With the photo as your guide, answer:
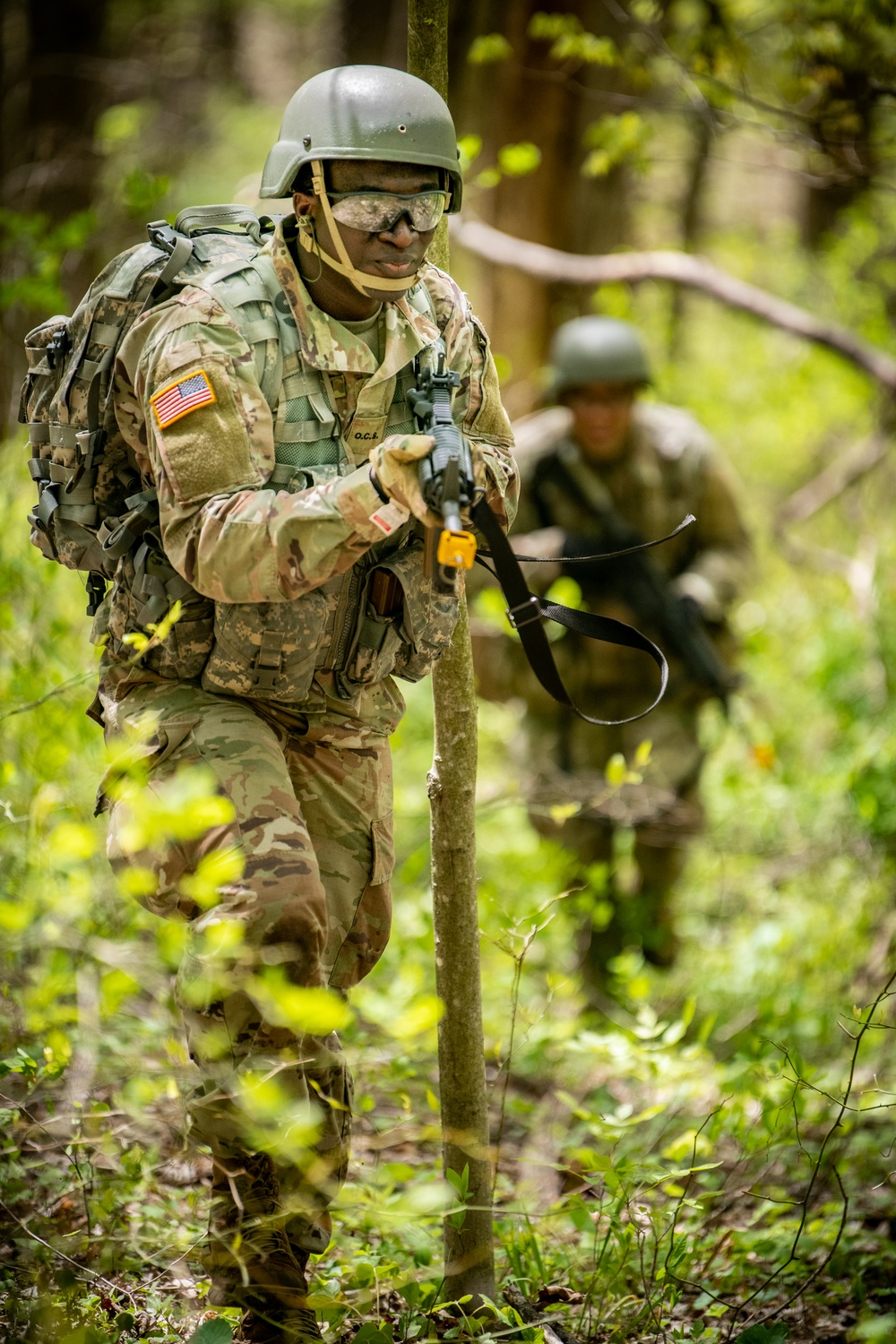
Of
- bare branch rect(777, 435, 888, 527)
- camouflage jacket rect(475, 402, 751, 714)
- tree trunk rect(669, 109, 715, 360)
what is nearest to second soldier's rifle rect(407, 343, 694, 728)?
camouflage jacket rect(475, 402, 751, 714)

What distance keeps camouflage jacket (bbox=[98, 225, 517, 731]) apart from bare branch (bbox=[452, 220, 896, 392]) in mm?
3338

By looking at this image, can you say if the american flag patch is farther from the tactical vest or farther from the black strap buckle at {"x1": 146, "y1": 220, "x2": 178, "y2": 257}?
the black strap buckle at {"x1": 146, "y1": 220, "x2": 178, "y2": 257}

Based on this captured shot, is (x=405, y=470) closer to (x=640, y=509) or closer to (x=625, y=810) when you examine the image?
(x=625, y=810)

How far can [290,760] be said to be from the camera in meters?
2.72

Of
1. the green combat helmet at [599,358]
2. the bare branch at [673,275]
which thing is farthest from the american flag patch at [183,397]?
the bare branch at [673,275]

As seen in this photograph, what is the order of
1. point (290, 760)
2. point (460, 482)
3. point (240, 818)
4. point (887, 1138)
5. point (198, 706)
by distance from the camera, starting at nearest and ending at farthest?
point (460, 482)
point (240, 818)
point (198, 706)
point (290, 760)
point (887, 1138)


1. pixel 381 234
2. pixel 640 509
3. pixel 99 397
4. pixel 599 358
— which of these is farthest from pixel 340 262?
pixel 640 509

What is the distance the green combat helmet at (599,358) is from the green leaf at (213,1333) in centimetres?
442

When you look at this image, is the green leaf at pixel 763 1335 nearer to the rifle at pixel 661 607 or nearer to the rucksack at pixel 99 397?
the rucksack at pixel 99 397

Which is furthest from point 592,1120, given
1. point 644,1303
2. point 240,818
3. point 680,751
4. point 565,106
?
point 565,106

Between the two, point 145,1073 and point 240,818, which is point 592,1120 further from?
point 240,818

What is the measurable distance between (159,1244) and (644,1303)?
1.02m

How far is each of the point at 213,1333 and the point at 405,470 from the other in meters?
1.51

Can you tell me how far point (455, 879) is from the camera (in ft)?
8.86
